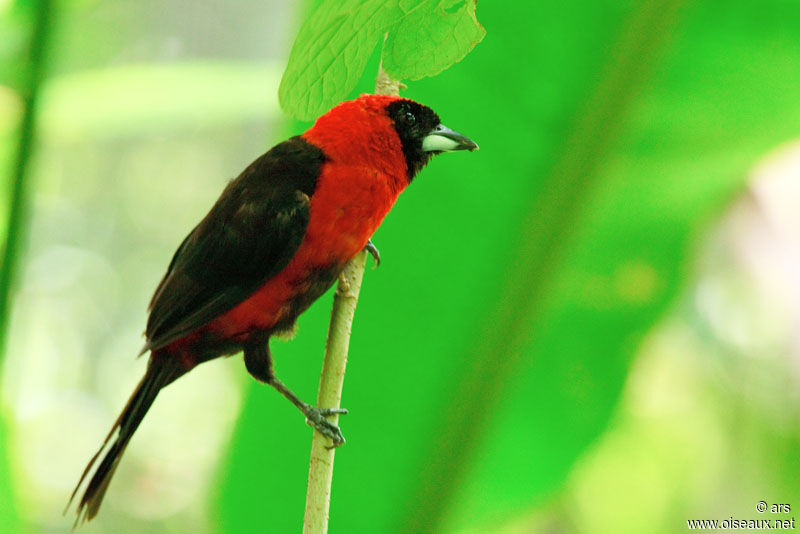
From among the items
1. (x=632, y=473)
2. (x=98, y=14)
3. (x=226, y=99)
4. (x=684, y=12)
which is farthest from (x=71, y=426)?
(x=684, y=12)

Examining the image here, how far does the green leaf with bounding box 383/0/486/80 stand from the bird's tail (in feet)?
1.73

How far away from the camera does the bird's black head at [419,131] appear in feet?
3.31

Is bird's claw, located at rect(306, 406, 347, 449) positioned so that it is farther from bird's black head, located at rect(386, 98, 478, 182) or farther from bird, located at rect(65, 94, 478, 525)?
bird's black head, located at rect(386, 98, 478, 182)

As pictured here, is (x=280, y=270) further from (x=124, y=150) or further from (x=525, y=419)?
(x=124, y=150)

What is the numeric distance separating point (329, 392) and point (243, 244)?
40cm

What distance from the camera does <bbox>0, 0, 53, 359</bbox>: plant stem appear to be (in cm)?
107

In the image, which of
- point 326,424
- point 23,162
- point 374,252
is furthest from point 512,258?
point 23,162

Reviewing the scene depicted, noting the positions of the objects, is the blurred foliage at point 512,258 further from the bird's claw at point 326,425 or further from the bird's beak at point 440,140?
the bird's claw at point 326,425

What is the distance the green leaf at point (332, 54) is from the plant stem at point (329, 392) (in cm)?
19

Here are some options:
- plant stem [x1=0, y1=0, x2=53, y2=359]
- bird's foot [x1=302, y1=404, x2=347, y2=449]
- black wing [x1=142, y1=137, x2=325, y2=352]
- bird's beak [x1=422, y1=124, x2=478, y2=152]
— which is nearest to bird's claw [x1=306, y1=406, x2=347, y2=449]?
bird's foot [x1=302, y1=404, x2=347, y2=449]

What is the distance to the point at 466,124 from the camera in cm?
116

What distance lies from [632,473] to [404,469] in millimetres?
920

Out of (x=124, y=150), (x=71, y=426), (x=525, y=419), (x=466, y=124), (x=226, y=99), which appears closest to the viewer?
(x=466, y=124)

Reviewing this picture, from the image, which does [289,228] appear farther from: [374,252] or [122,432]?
[122,432]
